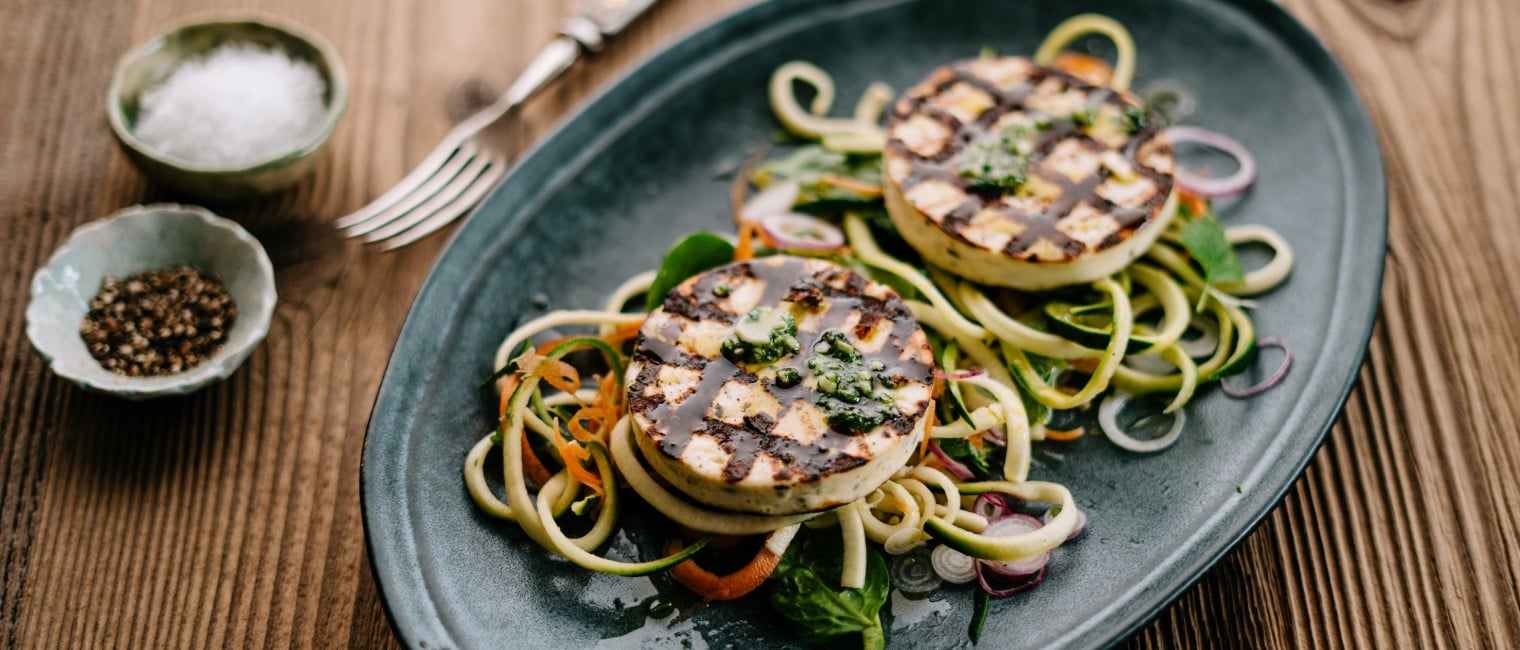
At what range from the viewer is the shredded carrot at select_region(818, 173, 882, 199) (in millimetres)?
4875

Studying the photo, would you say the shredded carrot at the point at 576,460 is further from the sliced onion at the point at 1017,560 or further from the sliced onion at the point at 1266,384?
the sliced onion at the point at 1266,384

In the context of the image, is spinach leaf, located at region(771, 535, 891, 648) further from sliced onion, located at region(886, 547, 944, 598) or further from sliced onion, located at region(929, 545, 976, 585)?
sliced onion, located at region(929, 545, 976, 585)

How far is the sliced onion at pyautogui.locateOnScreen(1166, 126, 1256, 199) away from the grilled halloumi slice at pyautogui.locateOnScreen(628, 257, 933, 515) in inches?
68.4

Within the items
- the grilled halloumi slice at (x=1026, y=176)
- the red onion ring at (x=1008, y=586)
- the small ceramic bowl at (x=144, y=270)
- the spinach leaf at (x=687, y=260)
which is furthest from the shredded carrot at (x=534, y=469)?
the grilled halloumi slice at (x=1026, y=176)

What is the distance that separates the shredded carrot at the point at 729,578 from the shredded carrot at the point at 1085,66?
2.85 m

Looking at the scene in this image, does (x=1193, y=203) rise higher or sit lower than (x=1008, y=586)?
higher

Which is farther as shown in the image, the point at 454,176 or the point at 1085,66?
the point at 1085,66

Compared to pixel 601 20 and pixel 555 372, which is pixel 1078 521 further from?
pixel 601 20

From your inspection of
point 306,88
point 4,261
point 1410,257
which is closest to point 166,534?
point 4,261

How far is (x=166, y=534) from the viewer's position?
14.1ft

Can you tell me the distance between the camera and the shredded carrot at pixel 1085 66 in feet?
17.3

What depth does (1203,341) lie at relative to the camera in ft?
14.8

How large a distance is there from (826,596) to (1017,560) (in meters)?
0.68

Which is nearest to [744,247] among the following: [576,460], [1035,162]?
[576,460]
